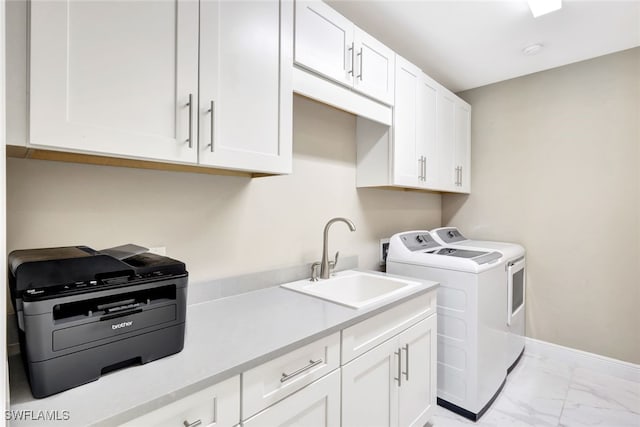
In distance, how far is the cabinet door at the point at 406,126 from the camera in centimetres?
206

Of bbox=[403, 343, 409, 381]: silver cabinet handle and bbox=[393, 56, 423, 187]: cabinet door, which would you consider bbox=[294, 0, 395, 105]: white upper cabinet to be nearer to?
bbox=[393, 56, 423, 187]: cabinet door

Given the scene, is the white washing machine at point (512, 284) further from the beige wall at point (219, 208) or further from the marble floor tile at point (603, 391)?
the beige wall at point (219, 208)

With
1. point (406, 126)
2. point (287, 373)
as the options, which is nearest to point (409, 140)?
point (406, 126)

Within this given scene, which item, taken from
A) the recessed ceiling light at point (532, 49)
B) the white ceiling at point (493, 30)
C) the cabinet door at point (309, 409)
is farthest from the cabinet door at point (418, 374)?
the recessed ceiling light at point (532, 49)

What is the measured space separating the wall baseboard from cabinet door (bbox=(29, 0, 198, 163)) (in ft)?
10.2

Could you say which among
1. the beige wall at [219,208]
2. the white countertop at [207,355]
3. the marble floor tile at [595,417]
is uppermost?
the beige wall at [219,208]

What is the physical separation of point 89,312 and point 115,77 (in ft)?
2.10

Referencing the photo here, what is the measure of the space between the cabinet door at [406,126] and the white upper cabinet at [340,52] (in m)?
0.10

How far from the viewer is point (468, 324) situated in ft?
6.31

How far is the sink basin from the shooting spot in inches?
68.3

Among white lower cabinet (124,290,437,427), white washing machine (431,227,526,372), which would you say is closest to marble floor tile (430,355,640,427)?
white washing machine (431,227,526,372)

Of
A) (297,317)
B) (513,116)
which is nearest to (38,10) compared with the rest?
(297,317)

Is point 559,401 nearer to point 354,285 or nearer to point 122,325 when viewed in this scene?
point 354,285

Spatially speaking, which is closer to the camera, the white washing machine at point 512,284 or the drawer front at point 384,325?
the drawer front at point 384,325
